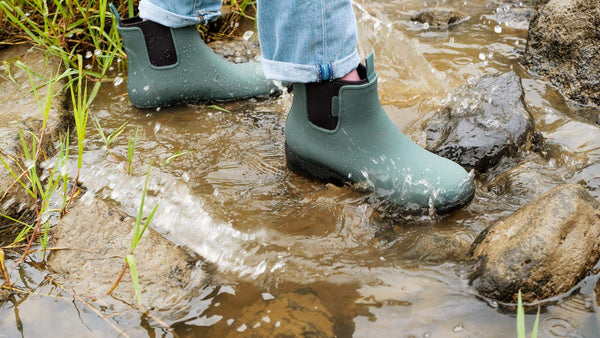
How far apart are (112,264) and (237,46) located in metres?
1.78

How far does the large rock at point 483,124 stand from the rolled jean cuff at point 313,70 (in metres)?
0.61

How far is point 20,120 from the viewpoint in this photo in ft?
7.63

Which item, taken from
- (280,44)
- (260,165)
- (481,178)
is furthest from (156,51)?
(481,178)

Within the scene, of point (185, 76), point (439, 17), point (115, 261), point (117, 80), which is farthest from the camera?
point (439, 17)

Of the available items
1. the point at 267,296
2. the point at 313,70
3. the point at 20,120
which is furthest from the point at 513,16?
the point at 20,120

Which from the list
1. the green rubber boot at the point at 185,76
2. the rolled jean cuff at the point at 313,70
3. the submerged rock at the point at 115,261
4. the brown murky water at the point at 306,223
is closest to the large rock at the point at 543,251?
the brown murky water at the point at 306,223

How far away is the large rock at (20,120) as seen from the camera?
195 cm

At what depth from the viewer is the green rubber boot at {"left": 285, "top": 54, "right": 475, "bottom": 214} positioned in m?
1.80

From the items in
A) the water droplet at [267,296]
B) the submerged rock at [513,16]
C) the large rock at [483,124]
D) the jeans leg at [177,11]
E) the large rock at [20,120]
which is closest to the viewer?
the water droplet at [267,296]

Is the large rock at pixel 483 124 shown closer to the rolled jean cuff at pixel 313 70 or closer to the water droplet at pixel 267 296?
the rolled jean cuff at pixel 313 70

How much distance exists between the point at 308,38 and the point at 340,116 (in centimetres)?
30

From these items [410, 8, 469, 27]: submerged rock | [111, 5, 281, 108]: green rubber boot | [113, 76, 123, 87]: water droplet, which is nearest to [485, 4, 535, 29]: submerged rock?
[410, 8, 469, 27]: submerged rock

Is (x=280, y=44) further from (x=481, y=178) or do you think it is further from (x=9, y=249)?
(x=9, y=249)

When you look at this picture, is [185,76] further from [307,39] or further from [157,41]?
[307,39]
